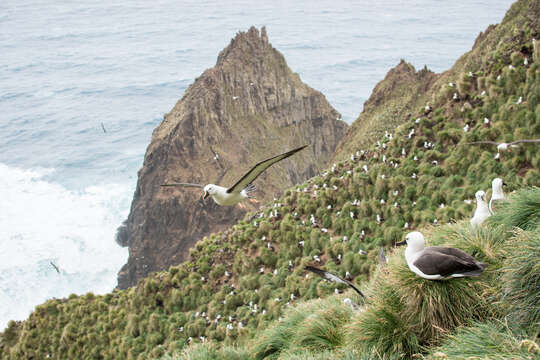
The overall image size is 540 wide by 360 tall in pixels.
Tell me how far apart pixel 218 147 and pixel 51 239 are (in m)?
53.0

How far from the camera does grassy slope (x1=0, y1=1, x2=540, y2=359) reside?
17.9 m

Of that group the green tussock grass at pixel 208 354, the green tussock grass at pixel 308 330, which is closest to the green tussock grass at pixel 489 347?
the green tussock grass at pixel 308 330

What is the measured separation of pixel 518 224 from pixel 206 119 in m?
91.3

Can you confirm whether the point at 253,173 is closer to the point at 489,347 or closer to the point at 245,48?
the point at 489,347

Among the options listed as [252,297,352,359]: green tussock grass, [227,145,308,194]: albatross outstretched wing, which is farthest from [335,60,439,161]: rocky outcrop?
[227,145,308,194]: albatross outstretched wing

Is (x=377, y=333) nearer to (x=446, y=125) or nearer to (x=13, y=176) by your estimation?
(x=446, y=125)

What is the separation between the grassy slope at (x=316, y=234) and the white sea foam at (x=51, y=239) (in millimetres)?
64602

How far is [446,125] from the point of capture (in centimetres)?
2152

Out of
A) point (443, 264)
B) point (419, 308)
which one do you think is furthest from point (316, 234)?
point (443, 264)

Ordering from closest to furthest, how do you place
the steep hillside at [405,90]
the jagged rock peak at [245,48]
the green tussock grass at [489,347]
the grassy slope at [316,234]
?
1. the green tussock grass at [489,347]
2. the grassy slope at [316,234]
3. the steep hillside at [405,90]
4. the jagged rock peak at [245,48]

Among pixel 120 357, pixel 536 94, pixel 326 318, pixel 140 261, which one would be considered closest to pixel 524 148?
pixel 536 94

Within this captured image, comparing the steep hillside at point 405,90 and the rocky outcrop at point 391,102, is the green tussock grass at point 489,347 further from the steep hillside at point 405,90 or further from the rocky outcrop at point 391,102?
the rocky outcrop at point 391,102

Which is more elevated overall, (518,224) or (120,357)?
(518,224)

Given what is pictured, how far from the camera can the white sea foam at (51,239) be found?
8825 cm
